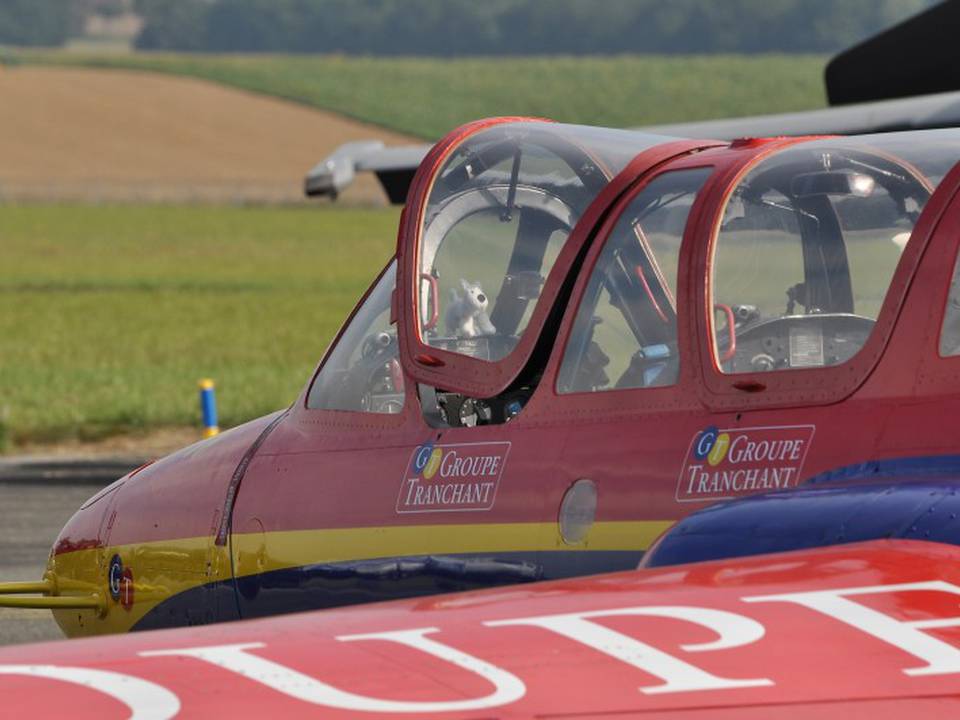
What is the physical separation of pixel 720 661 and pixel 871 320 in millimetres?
1926

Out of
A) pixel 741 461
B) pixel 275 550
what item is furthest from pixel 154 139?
pixel 741 461

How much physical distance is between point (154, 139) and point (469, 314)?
92252 millimetres

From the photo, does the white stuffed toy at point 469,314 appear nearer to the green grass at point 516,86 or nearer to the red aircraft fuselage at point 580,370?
the red aircraft fuselage at point 580,370

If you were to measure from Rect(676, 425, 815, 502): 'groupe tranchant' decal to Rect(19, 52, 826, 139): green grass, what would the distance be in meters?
89.6

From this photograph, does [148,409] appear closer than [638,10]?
Yes

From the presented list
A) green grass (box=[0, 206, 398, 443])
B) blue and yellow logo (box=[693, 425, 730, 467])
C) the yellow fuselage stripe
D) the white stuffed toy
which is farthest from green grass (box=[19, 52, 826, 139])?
blue and yellow logo (box=[693, 425, 730, 467])

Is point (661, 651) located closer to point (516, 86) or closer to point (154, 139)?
point (154, 139)

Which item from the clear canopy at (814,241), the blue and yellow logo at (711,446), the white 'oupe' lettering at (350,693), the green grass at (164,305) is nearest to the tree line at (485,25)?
the green grass at (164,305)

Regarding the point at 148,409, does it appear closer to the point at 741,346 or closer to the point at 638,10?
the point at 741,346

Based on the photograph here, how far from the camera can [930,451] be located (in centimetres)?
452

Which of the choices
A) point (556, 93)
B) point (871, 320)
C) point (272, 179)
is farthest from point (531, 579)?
point (556, 93)

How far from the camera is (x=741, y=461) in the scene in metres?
4.89

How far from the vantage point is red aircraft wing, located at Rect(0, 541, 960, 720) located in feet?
9.71

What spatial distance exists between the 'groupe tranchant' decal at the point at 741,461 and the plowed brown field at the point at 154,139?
77.5 meters
